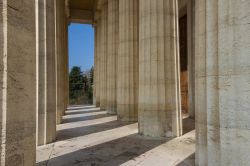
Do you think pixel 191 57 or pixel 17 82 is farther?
pixel 191 57

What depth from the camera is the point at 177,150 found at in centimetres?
841

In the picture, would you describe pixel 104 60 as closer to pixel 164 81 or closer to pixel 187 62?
pixel 187 62

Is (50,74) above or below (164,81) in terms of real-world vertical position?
above

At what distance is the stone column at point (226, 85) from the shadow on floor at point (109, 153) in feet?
8.81

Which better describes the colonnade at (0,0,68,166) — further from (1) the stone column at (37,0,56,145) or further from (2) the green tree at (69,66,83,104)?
(2) the green tree at (69,66,83,104)

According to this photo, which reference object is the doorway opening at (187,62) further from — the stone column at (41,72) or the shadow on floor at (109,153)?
the stone column at (41,72)

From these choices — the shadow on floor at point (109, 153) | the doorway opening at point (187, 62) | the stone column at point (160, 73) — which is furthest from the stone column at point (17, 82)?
the doorway opening at point (187, 62)

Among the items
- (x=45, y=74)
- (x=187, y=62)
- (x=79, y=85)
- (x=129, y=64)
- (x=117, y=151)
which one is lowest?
(x=117, y=151)

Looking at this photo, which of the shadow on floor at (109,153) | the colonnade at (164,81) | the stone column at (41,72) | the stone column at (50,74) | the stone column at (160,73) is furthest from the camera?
the stone column at (160,73)

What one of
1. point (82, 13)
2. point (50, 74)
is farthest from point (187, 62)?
point (82, 13)

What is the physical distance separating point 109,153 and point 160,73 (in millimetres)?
4407

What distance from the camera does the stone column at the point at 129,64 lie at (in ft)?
53.7

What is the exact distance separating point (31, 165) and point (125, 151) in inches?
186

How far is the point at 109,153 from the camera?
8.10 meters
